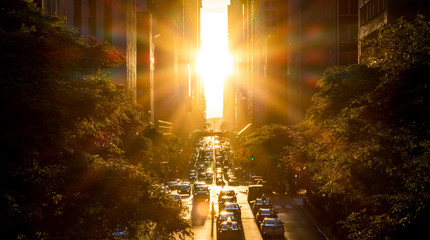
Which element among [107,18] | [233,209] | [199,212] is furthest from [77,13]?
[233,209]

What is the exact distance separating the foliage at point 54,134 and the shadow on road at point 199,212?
28712 mm

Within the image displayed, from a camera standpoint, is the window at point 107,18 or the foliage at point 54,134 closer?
the foliage at point 54,134

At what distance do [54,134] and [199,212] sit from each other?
46.0 m

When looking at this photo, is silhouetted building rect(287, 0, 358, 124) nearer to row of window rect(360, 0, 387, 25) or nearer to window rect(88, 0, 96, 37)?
row of window rect(360, 0, 387, 25)

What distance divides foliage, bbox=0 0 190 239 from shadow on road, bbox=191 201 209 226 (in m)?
28.7

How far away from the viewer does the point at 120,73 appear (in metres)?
98.6

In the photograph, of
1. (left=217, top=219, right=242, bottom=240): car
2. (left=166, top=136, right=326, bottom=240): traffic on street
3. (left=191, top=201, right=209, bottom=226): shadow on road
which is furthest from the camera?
(left=191, top=201, right=209, bottom=226): shadow on road

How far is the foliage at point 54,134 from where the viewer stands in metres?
17.0

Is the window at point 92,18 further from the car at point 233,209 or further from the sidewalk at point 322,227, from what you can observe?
the car at point 233,209

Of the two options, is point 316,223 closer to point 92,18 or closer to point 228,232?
point 228,232

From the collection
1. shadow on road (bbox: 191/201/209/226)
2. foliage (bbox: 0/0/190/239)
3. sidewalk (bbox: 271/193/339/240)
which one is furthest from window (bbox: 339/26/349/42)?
foliage (bbox: 0/0/190/239)

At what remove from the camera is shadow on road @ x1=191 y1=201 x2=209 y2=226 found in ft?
183

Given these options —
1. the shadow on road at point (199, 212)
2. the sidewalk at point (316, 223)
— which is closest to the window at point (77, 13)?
the shadow on road at point (199, 212)

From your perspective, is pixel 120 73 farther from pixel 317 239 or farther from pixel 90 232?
pixel 90 232
